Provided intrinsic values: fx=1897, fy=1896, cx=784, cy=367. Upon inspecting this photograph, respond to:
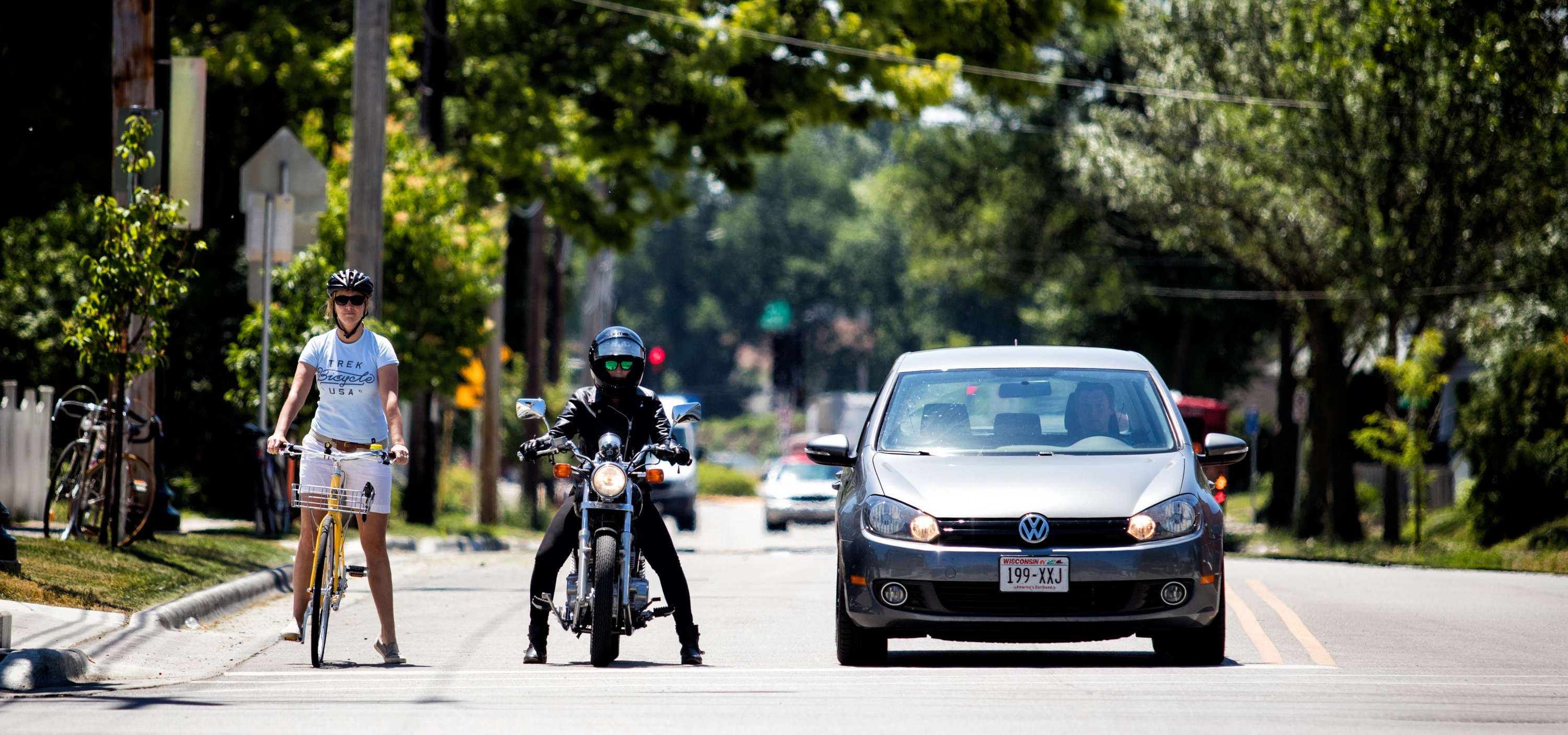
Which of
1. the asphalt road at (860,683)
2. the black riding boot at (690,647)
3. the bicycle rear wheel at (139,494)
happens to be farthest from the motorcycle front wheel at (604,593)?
the bicycle rear wheel at (139,494)

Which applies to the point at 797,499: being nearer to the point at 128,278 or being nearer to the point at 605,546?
the point at 128,278

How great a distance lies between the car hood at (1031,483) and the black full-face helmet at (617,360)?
1.23 m

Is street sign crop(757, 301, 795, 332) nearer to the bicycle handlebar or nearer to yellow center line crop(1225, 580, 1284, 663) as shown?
yellow center line crop(1225, 580, 1284, 663)

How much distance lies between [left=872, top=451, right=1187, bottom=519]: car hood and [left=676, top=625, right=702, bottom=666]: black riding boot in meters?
1.21

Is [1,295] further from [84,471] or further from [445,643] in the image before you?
[445,643]

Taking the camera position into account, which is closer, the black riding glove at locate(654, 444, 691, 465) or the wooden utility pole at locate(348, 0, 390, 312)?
the black riding glove at locate(654, 444, 691, 465)

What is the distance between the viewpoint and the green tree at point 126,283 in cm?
1276

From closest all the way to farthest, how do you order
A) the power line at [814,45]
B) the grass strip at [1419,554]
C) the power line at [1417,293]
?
the grass strip at [1419,554], the power line at [814,45], the power line at [1417,293]

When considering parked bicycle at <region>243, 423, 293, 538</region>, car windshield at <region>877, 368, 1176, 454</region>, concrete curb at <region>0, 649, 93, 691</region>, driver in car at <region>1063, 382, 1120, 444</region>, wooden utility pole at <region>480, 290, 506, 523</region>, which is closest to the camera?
concrete curb at <region>0, 649, 93, 691</region>

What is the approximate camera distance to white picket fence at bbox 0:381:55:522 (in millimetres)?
15727

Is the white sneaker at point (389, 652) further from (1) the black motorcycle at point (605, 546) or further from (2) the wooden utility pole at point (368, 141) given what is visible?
(2) the wooden utility pole at point (368, 141)

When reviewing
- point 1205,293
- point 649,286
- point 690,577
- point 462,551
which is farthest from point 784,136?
point 649,286

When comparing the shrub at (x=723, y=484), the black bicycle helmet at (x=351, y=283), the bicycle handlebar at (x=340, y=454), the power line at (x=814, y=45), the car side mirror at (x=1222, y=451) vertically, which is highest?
the power line at (x=814, y=45)

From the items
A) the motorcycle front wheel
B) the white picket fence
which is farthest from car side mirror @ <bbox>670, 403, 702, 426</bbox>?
the white picket fence
